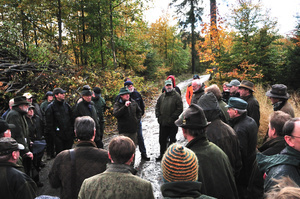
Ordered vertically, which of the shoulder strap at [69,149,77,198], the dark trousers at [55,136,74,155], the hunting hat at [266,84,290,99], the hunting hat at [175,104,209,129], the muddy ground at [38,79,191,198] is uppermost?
the hunting hat at [266,84,290,99]

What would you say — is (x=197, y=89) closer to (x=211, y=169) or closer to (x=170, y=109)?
(x=170, y=109)

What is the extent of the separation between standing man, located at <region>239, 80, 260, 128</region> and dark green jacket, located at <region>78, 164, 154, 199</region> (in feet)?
11.5

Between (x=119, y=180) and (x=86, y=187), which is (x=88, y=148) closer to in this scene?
(x=86, y=187)

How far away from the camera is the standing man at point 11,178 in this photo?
2045 millimetres

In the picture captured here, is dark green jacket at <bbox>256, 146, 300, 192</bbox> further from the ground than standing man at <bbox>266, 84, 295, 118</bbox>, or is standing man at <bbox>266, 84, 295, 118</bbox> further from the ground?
standing man at <bbox>266, 84, 295, 118</bbox>

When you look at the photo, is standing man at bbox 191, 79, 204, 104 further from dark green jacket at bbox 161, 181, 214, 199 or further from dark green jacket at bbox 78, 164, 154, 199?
dark green jacket at bbox 161, 181, 214, 199

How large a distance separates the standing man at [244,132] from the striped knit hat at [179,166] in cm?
208

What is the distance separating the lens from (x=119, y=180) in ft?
5.41

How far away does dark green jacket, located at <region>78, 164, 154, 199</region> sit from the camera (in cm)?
161

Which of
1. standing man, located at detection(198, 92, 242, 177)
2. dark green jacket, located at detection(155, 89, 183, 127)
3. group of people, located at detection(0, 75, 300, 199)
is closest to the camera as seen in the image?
group of people, located at detection(0, 75, 300, 199)

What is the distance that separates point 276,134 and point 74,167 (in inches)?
109

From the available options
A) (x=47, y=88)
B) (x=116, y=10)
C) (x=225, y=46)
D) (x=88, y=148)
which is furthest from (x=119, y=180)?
(x=116, y=10)

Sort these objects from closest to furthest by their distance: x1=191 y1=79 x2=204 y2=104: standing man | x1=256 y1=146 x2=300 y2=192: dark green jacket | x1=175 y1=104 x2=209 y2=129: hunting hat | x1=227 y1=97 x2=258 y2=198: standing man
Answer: x1=256 y1=146 x2=300 y2=192: dark green jacket, x1=175 y1=104 x2=209 y2=129: hunting hat, x1=227 y1=97 x2=258 y2=198: standing man, x1=191 y1=79 x2=204 y2=104: standing man

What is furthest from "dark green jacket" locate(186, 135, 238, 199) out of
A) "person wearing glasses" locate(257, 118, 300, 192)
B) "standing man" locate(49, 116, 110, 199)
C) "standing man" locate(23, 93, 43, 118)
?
"standing man" locate(23, 93, 43, 118)
